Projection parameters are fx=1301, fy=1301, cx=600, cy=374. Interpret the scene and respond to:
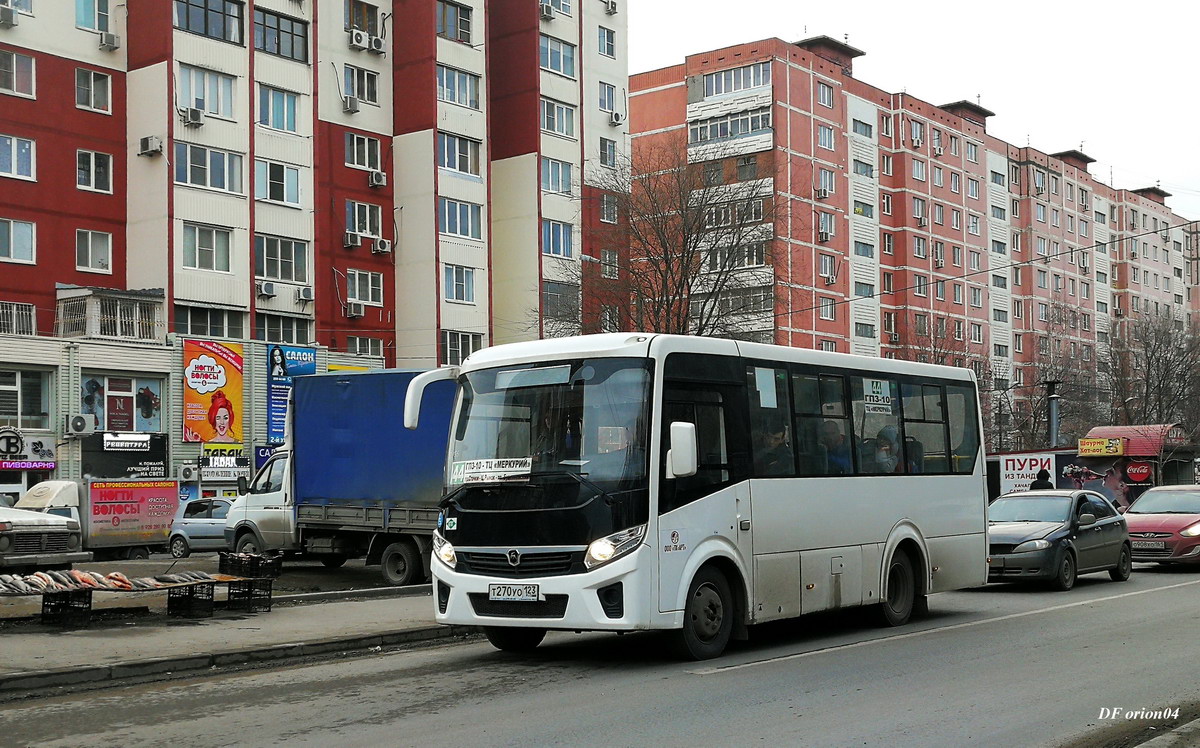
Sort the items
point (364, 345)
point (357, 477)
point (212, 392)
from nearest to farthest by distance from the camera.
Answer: point (357, 477) → point (212, 392) → point (364, 345)

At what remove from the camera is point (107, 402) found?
42.9 m

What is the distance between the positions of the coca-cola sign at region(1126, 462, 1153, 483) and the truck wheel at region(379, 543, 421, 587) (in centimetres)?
3036

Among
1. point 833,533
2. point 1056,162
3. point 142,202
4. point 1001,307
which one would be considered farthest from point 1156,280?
point 833,533

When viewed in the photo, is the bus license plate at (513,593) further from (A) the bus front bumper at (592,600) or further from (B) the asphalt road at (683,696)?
(B) the asphalt road at (683,696)

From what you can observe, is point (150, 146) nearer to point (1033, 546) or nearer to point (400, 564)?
point (400, 564)

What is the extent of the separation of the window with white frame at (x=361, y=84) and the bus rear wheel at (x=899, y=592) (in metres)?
42.1

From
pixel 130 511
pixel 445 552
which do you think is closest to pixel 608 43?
pixel 130 511

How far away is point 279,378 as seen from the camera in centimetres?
4778

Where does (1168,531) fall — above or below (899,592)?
below

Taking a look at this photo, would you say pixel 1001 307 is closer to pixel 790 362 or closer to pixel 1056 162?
pixel 1056 162

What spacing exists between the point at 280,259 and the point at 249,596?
3433 centimetres

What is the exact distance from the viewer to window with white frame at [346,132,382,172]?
52.5 m

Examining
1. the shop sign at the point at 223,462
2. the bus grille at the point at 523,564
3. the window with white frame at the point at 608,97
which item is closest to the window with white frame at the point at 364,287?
the shop sign at the point at 223,462

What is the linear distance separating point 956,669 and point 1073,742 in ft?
10.1
